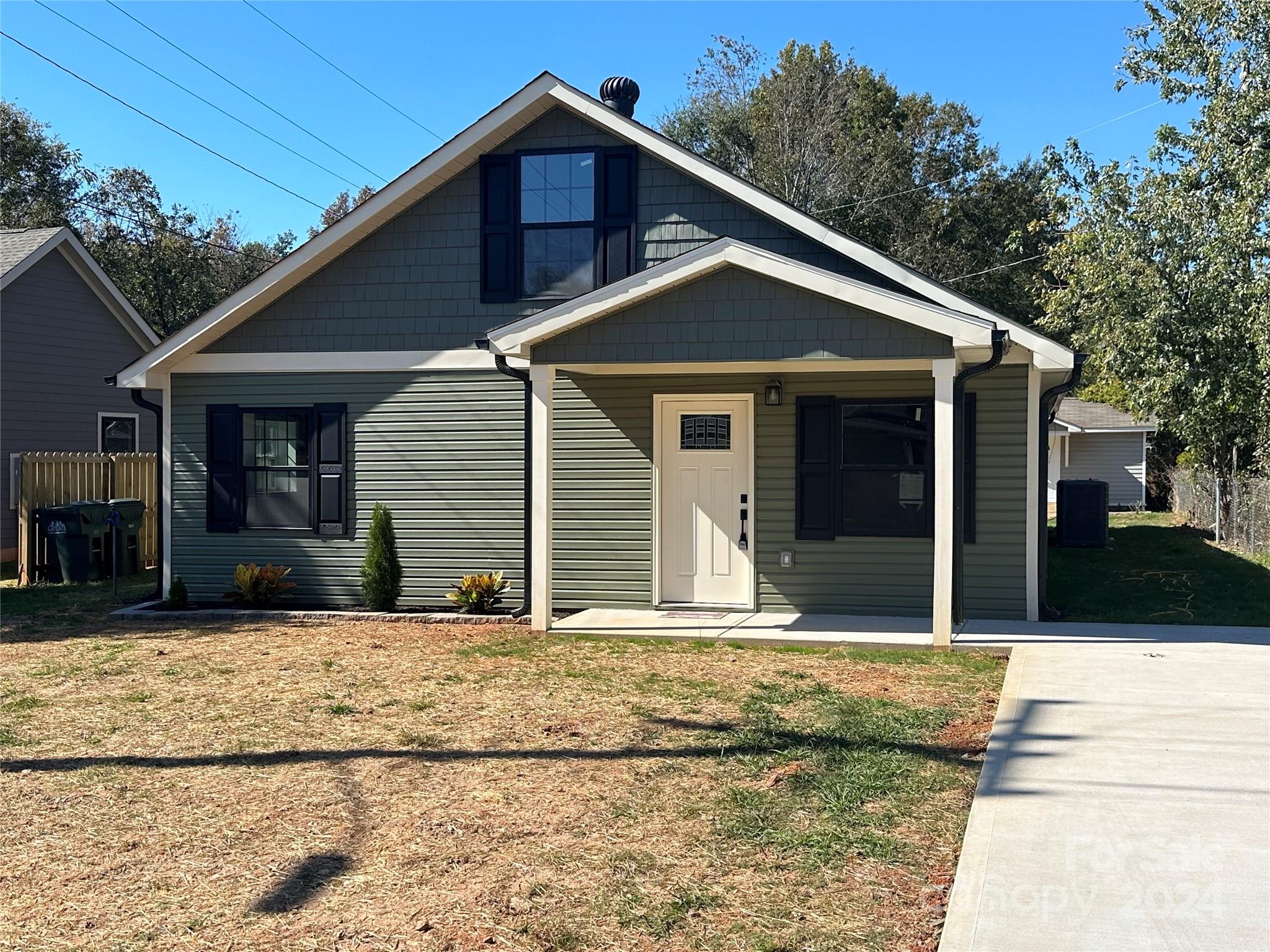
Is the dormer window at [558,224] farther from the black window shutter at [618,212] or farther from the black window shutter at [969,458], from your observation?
the black window shutter at [969,458]

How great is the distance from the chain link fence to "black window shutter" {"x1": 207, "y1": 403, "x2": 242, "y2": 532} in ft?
48.2

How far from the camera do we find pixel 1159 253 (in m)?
20.4

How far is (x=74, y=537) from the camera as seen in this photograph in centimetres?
1416

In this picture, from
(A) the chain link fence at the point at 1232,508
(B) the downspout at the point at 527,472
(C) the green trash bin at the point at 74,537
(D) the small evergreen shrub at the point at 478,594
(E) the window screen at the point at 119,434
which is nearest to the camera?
(B) the downspout at the point at 527,472

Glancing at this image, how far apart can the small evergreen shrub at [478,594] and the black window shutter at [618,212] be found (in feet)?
10.4

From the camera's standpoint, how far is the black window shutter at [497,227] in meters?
11.2

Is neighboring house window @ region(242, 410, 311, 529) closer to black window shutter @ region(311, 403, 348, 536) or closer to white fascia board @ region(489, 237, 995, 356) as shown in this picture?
black window shutter @ region(311, 403, 348, 536)

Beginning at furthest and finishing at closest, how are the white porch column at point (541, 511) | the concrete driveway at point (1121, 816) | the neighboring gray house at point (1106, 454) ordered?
the neighboring gray house at point (1106, 454) → the white porch column at point (541, 511) → the concrete driveway at point (1121, 816)

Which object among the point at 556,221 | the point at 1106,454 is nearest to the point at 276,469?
the point at 556,221

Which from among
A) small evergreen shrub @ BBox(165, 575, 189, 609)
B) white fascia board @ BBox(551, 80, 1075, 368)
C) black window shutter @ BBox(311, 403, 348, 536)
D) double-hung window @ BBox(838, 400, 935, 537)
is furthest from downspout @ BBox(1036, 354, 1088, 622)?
small evergreen shrub @ BBox(165, 575, 189, 609)

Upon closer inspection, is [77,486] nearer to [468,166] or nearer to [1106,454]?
[468,166]

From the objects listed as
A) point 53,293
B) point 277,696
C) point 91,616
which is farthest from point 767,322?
point 53,293

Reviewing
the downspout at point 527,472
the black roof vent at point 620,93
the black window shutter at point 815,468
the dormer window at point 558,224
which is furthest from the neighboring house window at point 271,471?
the black window shutter at point 815,468

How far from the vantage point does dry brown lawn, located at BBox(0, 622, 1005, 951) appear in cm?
396
